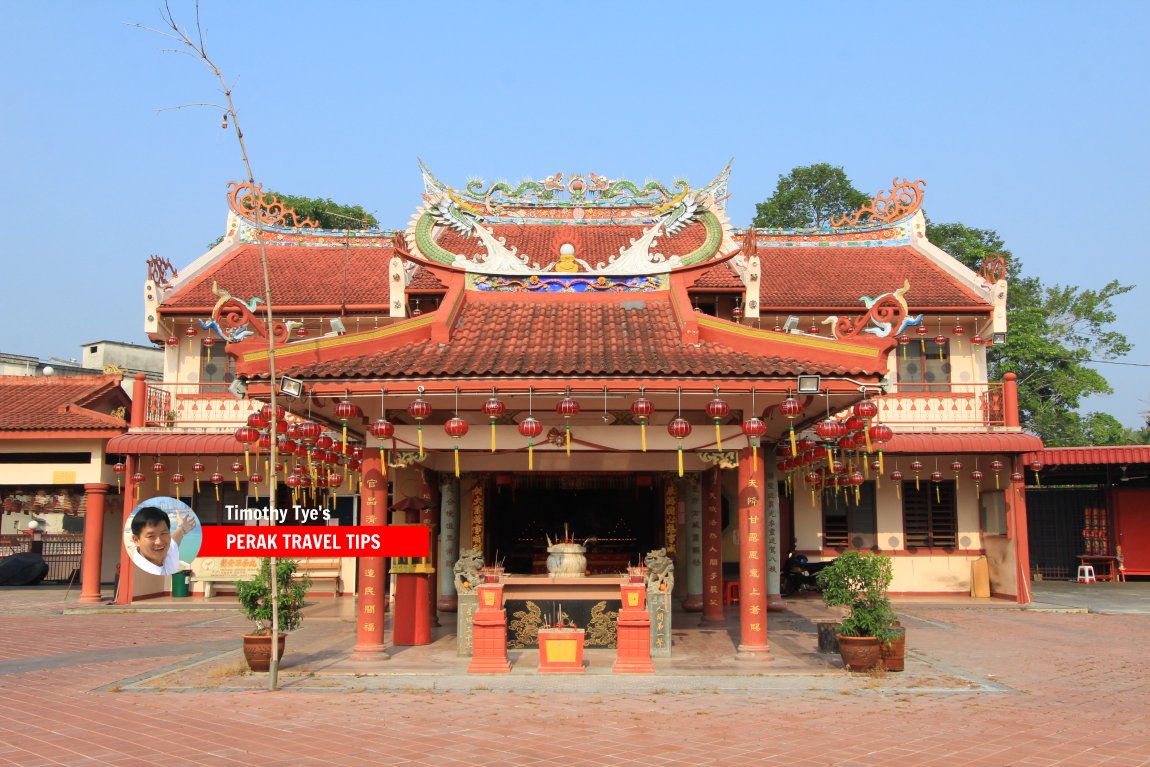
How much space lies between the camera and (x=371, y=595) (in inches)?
459

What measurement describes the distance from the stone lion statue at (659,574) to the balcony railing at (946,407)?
9.71 meters

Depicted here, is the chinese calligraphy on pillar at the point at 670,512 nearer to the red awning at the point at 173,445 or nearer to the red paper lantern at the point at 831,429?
the red paper lantern at the point at 831,429

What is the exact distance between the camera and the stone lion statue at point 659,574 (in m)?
12.1

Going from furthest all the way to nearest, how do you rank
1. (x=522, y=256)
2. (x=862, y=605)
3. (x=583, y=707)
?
1. (x=522, y=256)
2. (x=862, y=605)
3. (x=583, y=707)

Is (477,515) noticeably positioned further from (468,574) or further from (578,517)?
(468,574)

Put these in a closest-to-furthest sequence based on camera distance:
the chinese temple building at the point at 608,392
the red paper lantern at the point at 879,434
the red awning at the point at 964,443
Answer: the red paper lantern at the point at 879,434 → the chinese temple building at the point at 608,392 → the red awning at the point at 964,443

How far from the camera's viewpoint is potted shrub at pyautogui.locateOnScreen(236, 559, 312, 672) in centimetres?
1086

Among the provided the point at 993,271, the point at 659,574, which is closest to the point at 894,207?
the point at 993,271

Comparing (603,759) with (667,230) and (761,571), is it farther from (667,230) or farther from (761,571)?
(667,230)

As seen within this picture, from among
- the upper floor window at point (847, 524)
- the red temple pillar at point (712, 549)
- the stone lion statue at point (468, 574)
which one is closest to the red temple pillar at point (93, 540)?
the stone lion statue at point (468, 574)

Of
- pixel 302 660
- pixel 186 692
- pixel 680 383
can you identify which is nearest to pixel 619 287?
pixel 680 383

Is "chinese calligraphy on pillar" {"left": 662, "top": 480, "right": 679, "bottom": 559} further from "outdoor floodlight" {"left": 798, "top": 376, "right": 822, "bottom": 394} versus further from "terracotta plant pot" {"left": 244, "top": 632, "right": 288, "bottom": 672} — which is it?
"terracotta plant pot" {"left": 244, "top": 632, "right": 288, "bottom": 672}

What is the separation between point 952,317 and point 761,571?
39.2 ft

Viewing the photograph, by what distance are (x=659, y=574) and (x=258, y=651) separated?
4906mm
